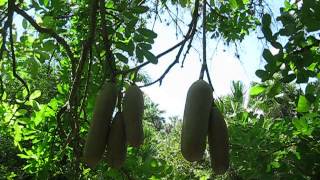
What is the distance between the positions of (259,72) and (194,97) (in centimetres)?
97

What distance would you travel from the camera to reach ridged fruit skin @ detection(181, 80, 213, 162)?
52.9 inches

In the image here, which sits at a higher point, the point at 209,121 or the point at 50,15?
the point at 50,15

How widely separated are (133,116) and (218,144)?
10.3 inches

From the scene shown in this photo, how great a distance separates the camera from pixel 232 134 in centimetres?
390

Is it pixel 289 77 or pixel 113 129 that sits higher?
pixel 289 77

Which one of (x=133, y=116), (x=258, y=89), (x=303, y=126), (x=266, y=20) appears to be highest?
(x=266, y=20)

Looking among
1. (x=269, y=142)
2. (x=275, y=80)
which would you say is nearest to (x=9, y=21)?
(x=275, y=80)

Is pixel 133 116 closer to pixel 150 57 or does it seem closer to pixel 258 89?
pixel 150 57

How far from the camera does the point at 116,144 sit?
5.02 feet

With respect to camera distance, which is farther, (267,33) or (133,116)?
(267,33)

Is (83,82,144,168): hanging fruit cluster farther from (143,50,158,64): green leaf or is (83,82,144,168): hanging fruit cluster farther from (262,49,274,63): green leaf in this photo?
(262,49,274,63): green leaf

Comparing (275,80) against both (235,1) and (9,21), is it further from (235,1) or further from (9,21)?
(9,21)

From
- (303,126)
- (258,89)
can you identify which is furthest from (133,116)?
(303,126)

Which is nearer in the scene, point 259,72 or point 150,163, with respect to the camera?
point 259,72
